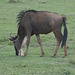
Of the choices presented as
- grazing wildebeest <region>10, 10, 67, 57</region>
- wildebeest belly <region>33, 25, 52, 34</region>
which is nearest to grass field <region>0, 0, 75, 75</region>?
grazing wildebeest <region>10, 10, 67, 57</region>

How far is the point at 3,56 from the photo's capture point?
9.02 meters

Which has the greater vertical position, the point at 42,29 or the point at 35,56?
the point at 42,29

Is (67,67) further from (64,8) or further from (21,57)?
(64,8)

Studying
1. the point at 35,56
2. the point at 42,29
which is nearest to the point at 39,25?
the point at 42,29

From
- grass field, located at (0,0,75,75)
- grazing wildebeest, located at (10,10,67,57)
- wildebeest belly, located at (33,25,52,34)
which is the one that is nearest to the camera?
grass field, located at (0,0,75,75)

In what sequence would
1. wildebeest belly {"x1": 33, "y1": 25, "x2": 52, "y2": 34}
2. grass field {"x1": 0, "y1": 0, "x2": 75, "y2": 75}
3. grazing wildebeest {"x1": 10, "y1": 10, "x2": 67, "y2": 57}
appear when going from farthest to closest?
wildebeest belly {"x1": 33, "y1": 25, "x2": 52, "y2": 34} < grazing wildebeest {"x1": 10, "y1": 10, "x2": 67, "y2": 57} < grass field {"x1": 0, "y1": 0, "x2": 75, "y2": 75}

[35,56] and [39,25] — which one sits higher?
[39,25]

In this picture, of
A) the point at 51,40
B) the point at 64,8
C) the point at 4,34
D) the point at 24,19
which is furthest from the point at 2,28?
the point at 64,8

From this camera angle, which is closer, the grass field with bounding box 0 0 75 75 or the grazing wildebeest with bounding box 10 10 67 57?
the grass field with bounding box 0 0 75 75

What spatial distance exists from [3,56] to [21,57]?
0.55 metres

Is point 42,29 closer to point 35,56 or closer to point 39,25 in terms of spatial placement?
point 39,25

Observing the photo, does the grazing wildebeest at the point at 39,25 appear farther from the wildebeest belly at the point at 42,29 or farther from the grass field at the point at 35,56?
the grass field at the point at 35,56

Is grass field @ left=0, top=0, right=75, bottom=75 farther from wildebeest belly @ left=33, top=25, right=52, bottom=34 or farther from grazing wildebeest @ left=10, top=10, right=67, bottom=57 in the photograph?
wildebeest belly @ left=33, top=25, right=52, bottom=34

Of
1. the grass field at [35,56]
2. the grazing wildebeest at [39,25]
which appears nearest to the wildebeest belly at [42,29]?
the grazing wildebeest at [39,25]
